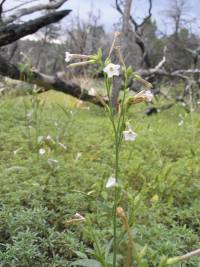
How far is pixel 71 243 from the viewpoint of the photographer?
245 centimetres

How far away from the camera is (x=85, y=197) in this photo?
9.79 ft

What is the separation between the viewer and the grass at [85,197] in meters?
2.40

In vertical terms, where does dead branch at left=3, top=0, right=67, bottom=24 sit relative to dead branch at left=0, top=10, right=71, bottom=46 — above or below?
above

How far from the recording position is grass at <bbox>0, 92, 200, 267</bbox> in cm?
240

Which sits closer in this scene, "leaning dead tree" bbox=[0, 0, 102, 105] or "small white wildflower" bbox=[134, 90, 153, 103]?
"small white wildflower" bbox=[134, 90, 153, 103]

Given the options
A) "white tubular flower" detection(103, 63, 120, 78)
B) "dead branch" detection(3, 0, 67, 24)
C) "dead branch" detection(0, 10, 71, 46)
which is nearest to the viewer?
"white tubular flower" detection(103, 63, 120, 78)

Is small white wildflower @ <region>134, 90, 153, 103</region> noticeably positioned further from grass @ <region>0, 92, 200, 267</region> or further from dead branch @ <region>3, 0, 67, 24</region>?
dead branch @ <region>3, 0, 67, 24</region>

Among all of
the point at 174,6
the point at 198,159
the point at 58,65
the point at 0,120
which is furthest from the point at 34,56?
the point at 198,159

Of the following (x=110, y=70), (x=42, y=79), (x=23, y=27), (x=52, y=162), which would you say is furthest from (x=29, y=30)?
(x=110, y=70)

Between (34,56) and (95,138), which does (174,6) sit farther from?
(95,138)

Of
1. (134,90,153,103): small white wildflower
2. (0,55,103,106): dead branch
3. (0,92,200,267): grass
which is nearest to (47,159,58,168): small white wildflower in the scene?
(0,92,200,267): grass

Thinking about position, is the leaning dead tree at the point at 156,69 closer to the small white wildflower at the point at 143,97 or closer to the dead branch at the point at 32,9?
the dead branch at the point at 32,9

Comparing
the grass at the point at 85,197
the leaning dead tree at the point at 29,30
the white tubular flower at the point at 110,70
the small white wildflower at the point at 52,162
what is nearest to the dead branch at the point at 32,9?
the leaning dead tree at the point at 29,30

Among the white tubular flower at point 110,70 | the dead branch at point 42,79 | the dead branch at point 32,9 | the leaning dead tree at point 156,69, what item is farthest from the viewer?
the leaning dead tree at point 156,69
